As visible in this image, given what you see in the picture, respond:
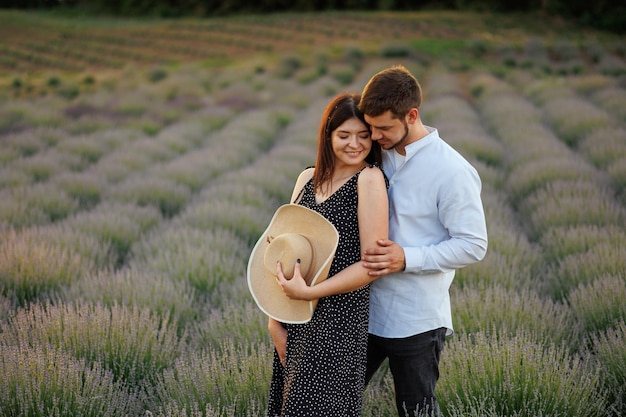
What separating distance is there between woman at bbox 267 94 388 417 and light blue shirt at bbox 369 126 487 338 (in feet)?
0.32

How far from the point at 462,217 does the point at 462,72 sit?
21245 mm

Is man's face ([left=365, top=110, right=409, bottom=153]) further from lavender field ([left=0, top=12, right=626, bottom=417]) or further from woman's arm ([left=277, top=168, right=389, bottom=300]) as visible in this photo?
lavender field ([left=0, top=12, right=626, bottom=417])

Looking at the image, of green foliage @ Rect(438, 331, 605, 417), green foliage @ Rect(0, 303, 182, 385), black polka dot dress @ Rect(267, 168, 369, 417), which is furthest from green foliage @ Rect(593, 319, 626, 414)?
green foliage @ Rect(0, 303, 182, 385)

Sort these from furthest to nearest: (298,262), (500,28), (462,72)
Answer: (500,28), (462,72), (298,262)

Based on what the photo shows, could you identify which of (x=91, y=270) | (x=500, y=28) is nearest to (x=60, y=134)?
(x=91, y=270)

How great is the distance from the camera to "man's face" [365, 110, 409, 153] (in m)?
2.08

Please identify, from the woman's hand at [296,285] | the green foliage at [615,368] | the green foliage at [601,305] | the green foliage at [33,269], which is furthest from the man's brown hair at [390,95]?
the green foliage at [33,269]

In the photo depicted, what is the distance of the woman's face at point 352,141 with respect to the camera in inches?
85.6

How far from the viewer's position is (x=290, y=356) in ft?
7.49

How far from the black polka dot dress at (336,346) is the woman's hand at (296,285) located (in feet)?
0.40

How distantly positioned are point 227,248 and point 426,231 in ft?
10.2

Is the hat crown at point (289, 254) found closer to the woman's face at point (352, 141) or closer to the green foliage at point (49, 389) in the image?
the woman's face at point (352, 141)

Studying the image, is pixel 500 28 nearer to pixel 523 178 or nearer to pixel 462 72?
pixel 462 72

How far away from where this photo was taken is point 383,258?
2062mm
